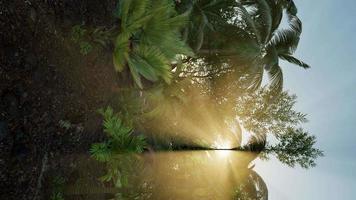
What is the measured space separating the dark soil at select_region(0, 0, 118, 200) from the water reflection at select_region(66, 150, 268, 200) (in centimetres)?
155

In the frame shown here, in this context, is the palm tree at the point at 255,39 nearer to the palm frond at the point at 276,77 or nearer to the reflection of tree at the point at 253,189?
the palm frond at the point at 276,77

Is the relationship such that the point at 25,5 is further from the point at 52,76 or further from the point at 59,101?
the point at 59,101

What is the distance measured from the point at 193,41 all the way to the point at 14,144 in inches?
403

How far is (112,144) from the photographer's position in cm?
1011

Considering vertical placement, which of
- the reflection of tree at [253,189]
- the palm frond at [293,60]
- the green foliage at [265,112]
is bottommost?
the reflection of tree at [253,189]

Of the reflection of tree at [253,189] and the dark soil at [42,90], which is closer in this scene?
the dark soil at [42,90]

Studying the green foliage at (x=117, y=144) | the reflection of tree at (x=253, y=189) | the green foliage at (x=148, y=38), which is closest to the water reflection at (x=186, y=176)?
the reflection of tree at (x=253, y=189)

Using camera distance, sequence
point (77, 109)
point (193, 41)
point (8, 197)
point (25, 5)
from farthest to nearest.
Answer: point (193, 41)
point (77, 109)
point (25, 5)
point (8, 197)

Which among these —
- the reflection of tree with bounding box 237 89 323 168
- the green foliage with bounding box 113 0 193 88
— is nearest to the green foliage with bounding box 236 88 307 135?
the reflection of tree with bounding box 237 89 323 168

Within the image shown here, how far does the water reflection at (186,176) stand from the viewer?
38.4 feet

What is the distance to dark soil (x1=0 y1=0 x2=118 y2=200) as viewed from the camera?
8.44 m

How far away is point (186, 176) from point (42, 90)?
8.17m

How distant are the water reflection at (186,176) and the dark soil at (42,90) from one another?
5.10 feet

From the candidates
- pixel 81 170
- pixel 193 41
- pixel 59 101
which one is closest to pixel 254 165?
pixel 193 41
